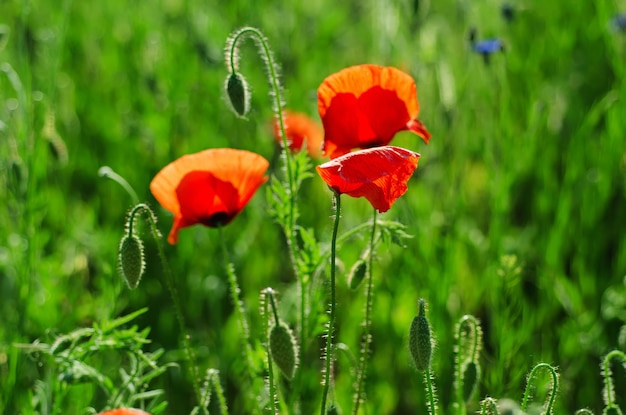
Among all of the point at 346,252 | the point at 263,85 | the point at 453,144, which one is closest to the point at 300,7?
the point at 263,85

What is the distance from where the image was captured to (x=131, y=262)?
180cm

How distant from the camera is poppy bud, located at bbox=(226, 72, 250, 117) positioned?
1.92m

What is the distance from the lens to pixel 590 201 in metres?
2.91

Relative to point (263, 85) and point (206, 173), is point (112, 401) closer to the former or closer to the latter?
point (206, 173)

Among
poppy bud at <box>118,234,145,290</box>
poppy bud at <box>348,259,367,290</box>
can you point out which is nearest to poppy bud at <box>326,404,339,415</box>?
poppy bud at <box>348,259,367,290</box>

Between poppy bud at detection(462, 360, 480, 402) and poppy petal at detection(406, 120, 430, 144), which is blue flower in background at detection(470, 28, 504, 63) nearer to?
poppy petal at detection(406, 120, 430, 144)

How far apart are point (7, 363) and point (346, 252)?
1.03 meters

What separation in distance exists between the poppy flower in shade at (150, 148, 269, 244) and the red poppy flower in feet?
0.52

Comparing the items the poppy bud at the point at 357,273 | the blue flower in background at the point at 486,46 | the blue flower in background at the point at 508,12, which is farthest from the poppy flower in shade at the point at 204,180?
the blue flower in background at the point at 508,12

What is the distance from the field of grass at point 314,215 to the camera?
95.5 inches

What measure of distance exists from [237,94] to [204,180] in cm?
19

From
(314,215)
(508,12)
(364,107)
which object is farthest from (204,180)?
(508,12)

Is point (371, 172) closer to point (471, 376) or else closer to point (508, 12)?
point (471, 376)

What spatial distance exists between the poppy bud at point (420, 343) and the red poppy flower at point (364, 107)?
439 millimetres
